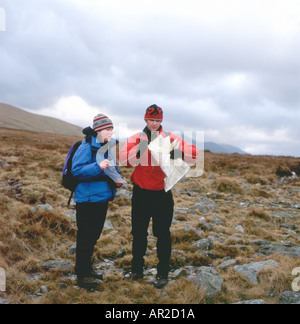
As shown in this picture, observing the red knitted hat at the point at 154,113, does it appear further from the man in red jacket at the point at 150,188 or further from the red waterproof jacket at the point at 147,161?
the red waterproof jacket at the point at 147,161

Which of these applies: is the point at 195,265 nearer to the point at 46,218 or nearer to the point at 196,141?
the point at 196,141

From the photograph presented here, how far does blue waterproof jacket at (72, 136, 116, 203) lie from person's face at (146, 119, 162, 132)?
0.89 m

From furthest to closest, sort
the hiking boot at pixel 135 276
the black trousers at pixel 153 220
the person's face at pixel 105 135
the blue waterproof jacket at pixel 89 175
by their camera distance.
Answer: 1. the hiking boot at pixel 135 276
2. the black trousers at pixel 153 220
3. the person's face at pixel 105 135
4. the blue waterproof jacket at pixel 89 175

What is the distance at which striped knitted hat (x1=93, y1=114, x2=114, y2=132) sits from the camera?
4152 mm

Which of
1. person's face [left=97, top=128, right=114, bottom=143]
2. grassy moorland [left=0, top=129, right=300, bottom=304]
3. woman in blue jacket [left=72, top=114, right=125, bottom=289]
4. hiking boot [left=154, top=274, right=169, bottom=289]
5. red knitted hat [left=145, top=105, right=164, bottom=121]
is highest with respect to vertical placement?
red knitted hat [left=145, top=105, right=164, bottom=121]

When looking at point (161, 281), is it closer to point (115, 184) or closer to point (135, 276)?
point (135, 276)

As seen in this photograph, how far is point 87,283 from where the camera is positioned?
4.21 meters

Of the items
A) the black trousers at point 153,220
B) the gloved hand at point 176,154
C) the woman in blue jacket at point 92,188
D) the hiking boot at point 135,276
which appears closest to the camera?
the woman in blue jacket at point 92,188

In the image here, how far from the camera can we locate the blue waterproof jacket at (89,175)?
3.92m

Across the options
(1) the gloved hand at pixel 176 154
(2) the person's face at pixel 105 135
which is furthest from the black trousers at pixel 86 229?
(1) the gloved hand at pixel 176 154

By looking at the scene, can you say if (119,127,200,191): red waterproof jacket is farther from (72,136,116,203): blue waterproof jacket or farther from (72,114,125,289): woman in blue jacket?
(72,136,116,203): blue waterproof jacket

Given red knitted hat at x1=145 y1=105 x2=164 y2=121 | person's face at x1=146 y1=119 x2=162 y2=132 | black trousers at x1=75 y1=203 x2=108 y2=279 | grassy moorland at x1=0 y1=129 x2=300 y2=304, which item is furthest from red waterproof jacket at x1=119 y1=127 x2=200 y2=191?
grassy moorland at x1=0 y1=129 x2=300 y2=304

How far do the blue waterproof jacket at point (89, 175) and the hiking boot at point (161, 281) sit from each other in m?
1.73
